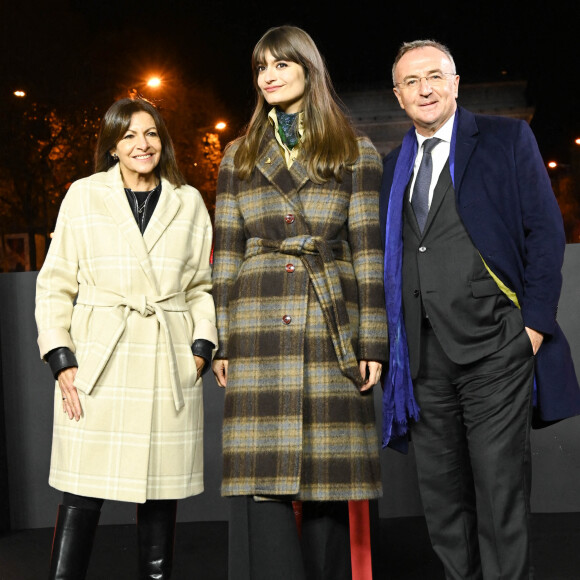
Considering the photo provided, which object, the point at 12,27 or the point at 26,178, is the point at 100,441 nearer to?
the point at 26,178

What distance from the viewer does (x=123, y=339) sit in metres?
2.66

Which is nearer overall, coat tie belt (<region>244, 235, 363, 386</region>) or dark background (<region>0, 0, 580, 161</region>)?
coat tie belt (<region>244, 235, 363, 386</region>)

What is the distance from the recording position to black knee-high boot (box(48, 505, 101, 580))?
260 centimetres

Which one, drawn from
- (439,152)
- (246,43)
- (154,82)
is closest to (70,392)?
(439,152)

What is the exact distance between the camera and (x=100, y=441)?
2650 mm

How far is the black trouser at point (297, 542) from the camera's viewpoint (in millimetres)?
2551

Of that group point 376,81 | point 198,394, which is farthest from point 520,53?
point 198,394

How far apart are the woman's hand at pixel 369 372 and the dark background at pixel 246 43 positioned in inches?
122

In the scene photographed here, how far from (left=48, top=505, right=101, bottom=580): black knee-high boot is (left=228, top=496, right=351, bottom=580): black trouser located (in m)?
0.48

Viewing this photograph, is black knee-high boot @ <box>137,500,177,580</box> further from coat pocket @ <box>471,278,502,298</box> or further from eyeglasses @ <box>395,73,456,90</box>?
eyeglasses @ <box>395,73,456,90</box>

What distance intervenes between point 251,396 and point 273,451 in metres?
0.17

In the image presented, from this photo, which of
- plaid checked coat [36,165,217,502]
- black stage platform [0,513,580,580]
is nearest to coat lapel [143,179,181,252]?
→ plaid checked coat [36,165,217,502]

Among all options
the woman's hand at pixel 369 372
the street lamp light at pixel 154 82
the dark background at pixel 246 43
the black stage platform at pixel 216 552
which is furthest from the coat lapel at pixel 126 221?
the street lamp light at pixel 154 82

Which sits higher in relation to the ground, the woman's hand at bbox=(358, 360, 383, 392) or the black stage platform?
the woman's hand at bbox=(358, 360, 383, 392)
